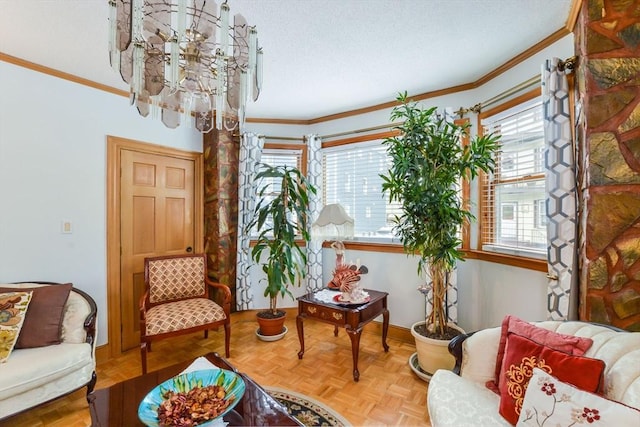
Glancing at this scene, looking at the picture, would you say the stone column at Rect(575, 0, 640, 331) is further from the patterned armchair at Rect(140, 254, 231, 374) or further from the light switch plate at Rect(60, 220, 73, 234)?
the light switch plate at Rect(60, 220, 73, 234)

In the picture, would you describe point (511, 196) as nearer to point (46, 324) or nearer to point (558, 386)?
point (558, 386)

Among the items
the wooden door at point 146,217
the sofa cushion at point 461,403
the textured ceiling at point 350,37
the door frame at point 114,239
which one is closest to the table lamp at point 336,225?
the textured ceiling at point 350,37

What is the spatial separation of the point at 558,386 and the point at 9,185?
363 cm

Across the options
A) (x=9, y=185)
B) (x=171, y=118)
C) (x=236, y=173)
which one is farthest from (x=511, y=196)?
(x=9, y=185)

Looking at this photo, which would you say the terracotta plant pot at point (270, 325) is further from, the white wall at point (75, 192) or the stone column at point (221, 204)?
the white wall at point (75, 192)

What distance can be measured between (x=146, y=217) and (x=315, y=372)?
2.29 metres

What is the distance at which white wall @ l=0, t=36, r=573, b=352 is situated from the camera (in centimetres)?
226

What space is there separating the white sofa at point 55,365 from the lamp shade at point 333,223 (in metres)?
1.92

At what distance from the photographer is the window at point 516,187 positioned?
85.8 inches

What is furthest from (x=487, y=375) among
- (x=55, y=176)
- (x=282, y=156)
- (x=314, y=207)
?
(x=55, y=176)

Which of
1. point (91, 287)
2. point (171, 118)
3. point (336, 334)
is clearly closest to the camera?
point (171, 118)

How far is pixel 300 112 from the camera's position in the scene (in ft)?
11.7

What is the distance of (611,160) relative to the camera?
153 cm

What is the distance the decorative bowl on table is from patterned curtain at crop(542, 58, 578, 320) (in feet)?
6.27
